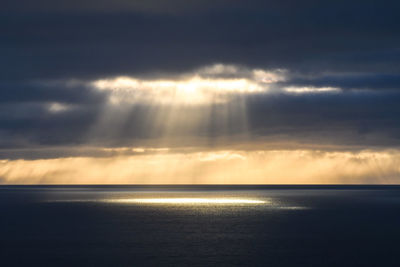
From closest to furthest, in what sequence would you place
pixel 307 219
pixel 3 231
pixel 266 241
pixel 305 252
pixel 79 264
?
1. pixel 79 264
2. pixel 305 252
3. pixel 266 241
4. pixel 3 231
5. pixel 307 219

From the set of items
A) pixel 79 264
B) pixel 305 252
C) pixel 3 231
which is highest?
pixel 3 231

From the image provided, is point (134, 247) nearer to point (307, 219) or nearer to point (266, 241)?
point (266, 241)

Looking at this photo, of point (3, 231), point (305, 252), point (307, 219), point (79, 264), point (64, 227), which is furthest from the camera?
point (307, 219)

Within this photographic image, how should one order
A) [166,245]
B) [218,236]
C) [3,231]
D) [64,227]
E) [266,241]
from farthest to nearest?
[64,227] < [3,231] < [218,236] < [266,241] < [166,245]

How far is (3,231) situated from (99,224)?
827 inches

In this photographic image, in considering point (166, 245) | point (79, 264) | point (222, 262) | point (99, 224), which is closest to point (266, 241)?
point (166, 245)

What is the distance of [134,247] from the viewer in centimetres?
8488

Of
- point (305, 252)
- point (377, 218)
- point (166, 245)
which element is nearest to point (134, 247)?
point (166, 245)

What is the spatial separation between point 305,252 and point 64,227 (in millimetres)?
56415

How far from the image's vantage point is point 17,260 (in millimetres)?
73188

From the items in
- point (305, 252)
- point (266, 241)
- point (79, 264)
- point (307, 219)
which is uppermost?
point (307, 219)

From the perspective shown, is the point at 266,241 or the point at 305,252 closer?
the point at 305,252

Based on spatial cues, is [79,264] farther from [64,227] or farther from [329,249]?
[64,227]

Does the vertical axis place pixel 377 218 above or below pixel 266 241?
above
